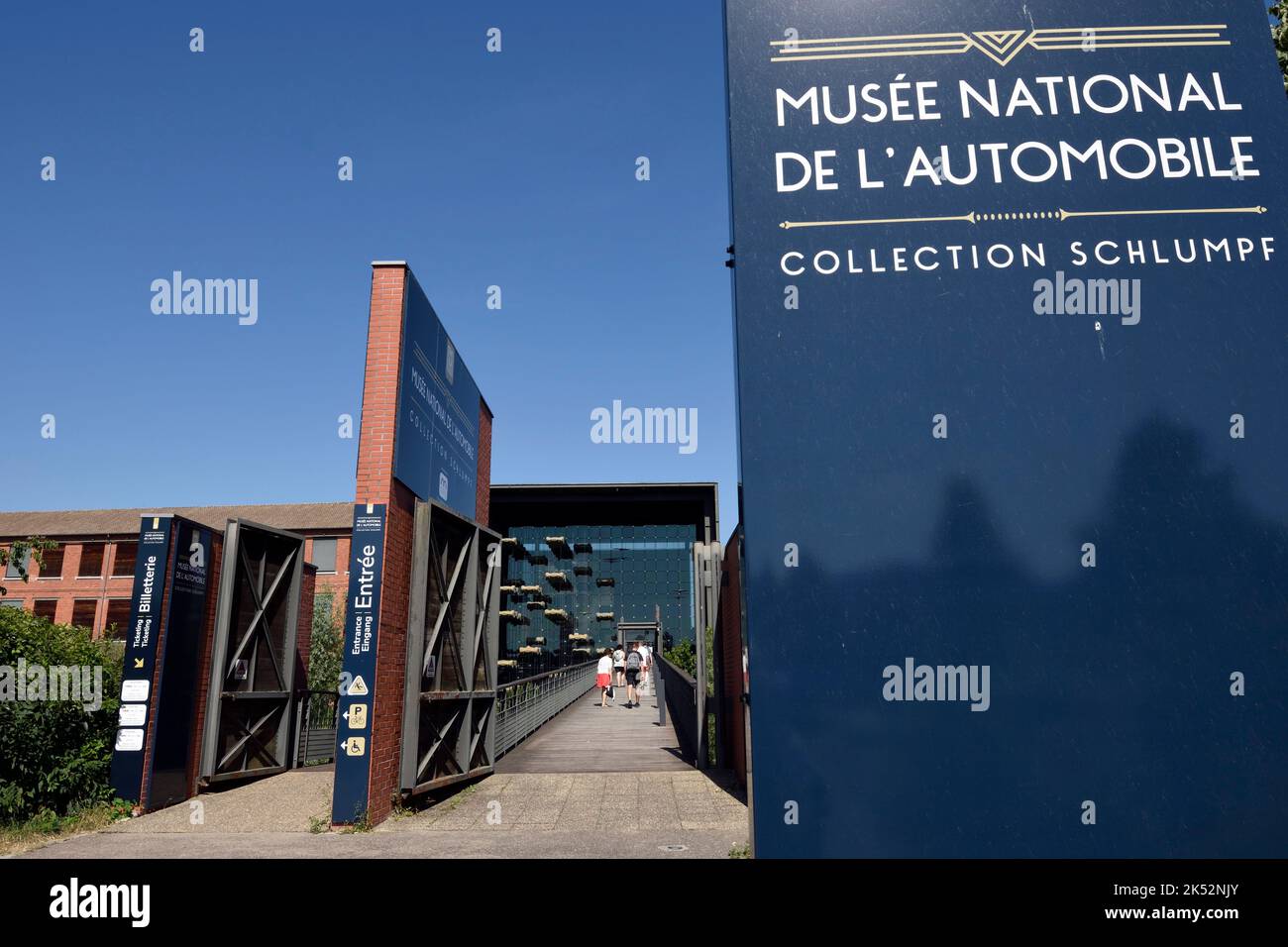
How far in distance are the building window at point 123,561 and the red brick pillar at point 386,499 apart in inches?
1833

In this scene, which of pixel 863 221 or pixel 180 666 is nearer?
pixel 863 221

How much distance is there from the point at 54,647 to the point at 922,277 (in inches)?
389

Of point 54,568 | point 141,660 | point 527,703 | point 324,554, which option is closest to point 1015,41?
point 141,660

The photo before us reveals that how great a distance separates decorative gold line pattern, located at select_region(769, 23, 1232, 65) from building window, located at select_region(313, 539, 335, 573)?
156 ft

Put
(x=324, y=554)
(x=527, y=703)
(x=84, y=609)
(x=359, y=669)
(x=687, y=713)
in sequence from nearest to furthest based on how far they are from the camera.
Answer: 1. (x=359, y=669)
2. (x=687, y=713)
3. (x=527, y=703)
4. (x=84, y=609)
5. (x=324, y=554)

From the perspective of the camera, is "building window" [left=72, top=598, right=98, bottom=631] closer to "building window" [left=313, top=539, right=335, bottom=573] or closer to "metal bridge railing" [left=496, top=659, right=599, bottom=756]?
"building window" [left=313, top=539, right=335, bottom=573]

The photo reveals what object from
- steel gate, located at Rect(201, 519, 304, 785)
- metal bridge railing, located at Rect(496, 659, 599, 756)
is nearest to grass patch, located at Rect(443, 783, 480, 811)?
metal bridge railing, located at Rect(496, 659, 599, 756)

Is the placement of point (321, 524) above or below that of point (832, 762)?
above

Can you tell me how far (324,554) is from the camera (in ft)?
156

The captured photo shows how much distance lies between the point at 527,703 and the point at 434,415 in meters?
8.38

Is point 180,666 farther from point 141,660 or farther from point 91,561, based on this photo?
point 91,561
